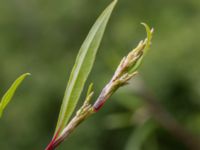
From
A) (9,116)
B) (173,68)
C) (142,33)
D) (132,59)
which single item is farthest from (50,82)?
(132,59)

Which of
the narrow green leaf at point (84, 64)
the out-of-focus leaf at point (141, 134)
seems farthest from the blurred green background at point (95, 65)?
the narrow green leaf at point (84, 64)

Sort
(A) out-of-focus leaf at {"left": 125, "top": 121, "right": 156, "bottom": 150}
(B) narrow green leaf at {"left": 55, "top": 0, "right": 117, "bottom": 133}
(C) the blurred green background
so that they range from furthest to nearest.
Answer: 1. (C) the blurred green background
2. (A) out-of-focus leaf at {"left": 125, "top": 121, "right": 156, "bottom": 150}
3. (B) narrow green leaf at {"left": 55, "top": 0, "right": 117, "bottom": 133}

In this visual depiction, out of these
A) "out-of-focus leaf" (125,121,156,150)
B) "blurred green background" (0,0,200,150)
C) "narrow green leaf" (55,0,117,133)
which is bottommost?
"blurred green background" (0,0,200,150)

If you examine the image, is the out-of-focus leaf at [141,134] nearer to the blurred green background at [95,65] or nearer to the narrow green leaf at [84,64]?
the blurred green background at [95,65]

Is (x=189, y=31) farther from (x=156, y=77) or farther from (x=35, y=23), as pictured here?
(x=35, y=23)

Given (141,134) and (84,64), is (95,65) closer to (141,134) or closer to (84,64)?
(141,134)

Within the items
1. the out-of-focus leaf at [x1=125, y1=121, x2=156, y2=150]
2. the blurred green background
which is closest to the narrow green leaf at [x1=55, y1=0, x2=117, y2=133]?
the out-of-focus leaf at [x1=125, y1=121, x2=156, y2=150]

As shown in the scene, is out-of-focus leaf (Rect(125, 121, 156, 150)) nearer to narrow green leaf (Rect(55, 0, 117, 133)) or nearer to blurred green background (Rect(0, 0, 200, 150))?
blurred green background (Rect(0, 0, 200, 150))

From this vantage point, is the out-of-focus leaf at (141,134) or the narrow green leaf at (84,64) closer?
the narrow green leaf at (84,64)
